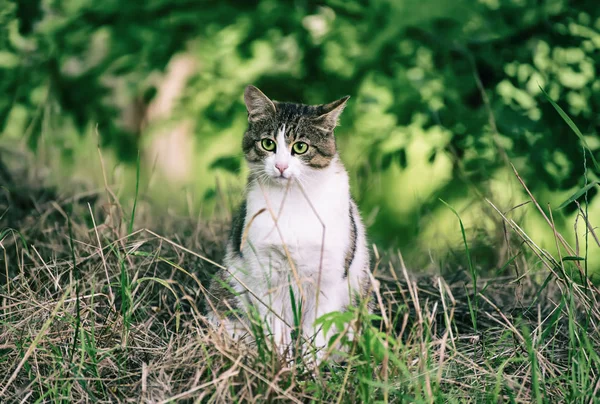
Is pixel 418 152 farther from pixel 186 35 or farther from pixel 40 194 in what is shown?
pixel 40 194

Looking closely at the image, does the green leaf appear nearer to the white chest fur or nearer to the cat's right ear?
the cat's right ear

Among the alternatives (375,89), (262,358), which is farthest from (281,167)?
(375,89)

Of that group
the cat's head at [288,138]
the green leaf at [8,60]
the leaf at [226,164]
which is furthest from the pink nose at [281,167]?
the green leaf at [8,60]

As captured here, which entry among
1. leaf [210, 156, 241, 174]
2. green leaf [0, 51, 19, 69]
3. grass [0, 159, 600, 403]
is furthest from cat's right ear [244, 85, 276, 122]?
green leaf [0, 51, 19, 69]

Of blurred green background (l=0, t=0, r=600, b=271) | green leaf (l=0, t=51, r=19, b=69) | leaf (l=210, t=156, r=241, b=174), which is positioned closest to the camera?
blurred green background (l=0, t=0, r=600, b=271)

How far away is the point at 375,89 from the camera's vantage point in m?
4.54

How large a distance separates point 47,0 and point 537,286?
3689mm

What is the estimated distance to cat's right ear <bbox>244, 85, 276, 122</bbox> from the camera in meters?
2.75

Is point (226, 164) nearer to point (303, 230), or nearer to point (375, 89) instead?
point (375, 89)

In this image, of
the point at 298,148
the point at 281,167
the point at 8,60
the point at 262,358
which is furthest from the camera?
the point at 8,60

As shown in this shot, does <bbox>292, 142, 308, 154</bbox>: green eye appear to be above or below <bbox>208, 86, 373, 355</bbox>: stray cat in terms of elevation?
A: above

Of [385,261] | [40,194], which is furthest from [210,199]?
[385,261]

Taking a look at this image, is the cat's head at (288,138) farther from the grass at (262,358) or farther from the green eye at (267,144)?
the grass at (262,358)

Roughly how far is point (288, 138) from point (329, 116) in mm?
202
